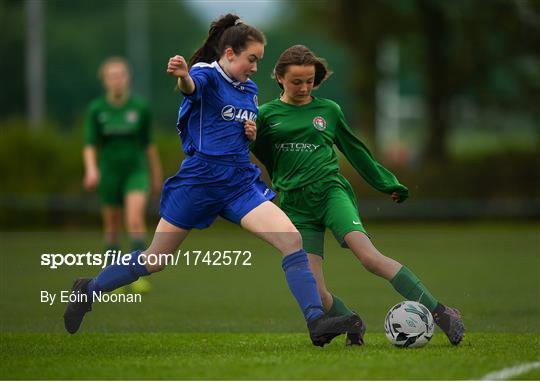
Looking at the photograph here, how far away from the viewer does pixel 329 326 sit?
7.39 meters

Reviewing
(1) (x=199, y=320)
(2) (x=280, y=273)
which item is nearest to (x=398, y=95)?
(2) (x=280, y=273)

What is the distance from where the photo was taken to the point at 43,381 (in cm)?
659

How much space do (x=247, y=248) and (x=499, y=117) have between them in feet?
36.1

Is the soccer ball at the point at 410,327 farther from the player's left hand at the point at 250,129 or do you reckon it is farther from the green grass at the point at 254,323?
the player's left hand at the point at 250,129

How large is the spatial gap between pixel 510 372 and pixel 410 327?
112 centimetres

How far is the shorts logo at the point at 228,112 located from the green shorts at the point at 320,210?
73cm

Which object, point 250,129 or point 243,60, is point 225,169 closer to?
point 250,129

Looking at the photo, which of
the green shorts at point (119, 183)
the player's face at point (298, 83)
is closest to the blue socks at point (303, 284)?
the player's face at point (298, 83)

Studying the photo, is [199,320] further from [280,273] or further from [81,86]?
[81,86]

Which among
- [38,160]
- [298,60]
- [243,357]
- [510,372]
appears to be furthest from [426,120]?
[510,372]

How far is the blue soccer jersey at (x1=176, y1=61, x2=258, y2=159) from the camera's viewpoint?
7785 mm

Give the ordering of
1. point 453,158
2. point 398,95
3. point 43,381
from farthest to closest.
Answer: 1. point 398,95
2. point 453,158
3. point 43,381

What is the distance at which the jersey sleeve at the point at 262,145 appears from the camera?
8.20 metres

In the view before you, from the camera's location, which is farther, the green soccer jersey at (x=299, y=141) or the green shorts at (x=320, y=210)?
the green soccer jersey at (x=299, y=141)
